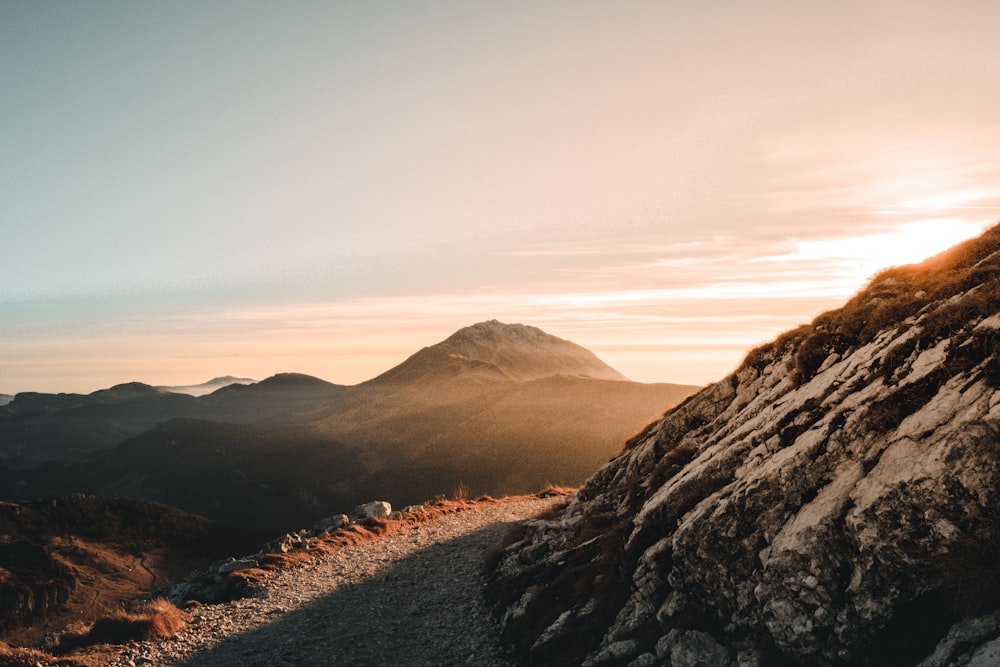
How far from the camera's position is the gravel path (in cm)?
1869

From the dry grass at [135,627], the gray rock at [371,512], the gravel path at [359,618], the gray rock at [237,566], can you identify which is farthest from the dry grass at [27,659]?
the gray rock at [371,512]

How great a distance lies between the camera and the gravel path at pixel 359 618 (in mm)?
18688

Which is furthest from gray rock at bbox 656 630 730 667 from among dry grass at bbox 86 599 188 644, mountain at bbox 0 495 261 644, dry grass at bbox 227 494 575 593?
mountain at bbox 0 495 261 644

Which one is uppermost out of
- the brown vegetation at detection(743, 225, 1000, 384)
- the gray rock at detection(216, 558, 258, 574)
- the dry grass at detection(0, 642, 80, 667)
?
the brown vegetation at detection(743, 225, 1000, 384)

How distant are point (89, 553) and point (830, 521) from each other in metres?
119

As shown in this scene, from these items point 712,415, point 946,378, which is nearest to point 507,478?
point 712,415

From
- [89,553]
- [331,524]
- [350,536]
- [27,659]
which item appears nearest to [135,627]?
[27,659]

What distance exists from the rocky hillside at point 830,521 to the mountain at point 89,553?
88002 millimetres

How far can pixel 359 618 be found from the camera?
22.0 meters

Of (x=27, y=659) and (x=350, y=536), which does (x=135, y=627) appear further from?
(x=350, y=536)

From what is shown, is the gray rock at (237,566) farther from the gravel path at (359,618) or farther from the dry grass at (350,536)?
the gravel path at (359,618)

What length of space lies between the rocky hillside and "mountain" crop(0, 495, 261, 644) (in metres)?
88.0

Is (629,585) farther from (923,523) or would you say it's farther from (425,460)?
Result: (425,460)

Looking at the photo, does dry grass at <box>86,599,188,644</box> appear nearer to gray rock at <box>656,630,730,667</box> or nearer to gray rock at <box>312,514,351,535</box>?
gray rock at <box>312,514,351,535</box>
